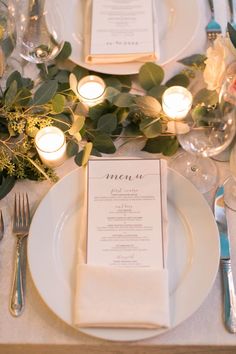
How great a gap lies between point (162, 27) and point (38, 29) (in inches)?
12.9

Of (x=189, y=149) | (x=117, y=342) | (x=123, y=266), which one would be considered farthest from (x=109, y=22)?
(x=117, y=342)

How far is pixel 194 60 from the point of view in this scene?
1.09 meters

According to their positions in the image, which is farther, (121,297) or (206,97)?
(206,97)

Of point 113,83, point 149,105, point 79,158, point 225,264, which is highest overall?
point 113,83

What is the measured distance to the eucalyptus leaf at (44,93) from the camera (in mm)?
965

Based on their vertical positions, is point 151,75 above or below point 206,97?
above

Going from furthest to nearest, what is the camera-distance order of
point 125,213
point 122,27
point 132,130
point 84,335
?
point 122,27 < point 132,130 < point 125,213 < point 84,335

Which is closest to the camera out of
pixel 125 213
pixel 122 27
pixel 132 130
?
pixel 125 213

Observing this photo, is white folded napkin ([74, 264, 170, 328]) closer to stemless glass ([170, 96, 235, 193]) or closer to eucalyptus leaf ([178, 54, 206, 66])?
stemless glass ([170, 96, 235, 193])

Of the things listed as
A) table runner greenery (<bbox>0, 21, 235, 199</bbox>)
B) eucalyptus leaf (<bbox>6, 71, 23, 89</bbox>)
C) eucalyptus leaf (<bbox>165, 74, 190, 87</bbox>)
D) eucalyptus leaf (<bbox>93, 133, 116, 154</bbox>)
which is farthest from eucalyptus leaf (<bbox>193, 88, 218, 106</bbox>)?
eucalyptus leaf (<bbox>6, 71, 23, 89</bbox>)

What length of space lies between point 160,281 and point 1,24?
70 cm

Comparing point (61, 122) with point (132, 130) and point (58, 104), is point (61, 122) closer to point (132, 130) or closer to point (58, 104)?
point (58, 104)

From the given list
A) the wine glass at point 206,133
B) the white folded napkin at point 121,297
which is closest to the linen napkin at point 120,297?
the white folded napkin at point 121,297

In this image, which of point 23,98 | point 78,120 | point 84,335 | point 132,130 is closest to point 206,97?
point 132,130
